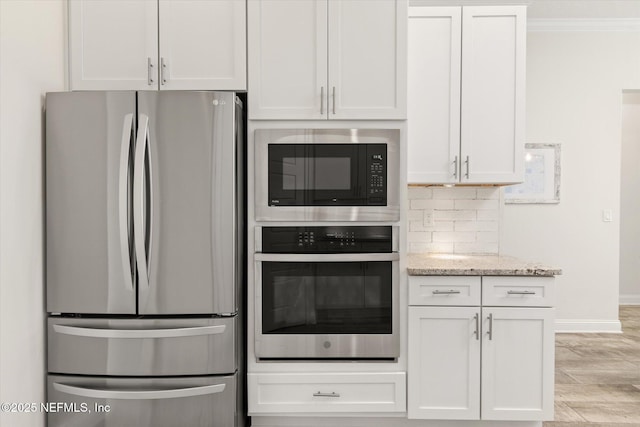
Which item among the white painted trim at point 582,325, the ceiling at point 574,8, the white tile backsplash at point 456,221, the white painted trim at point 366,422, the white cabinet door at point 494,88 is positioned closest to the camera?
the white painted trim at point 366,422

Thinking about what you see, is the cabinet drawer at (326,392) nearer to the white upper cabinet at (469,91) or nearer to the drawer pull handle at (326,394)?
the drawer pull handle at (326,394)

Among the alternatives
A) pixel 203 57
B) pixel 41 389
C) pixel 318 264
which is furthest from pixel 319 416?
pixel 203 57

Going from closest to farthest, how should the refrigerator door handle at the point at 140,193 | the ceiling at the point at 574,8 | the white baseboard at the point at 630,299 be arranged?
the refrigerator door handle at the point at 140,193, the ceiling at the point at 574,8, the white baseboard at the point at 630,299

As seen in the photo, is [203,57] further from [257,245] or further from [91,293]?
[91,293]

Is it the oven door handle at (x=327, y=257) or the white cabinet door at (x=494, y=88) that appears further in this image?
the white cabinet door at (x=494, y=88)

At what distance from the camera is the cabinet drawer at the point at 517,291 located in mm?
2393

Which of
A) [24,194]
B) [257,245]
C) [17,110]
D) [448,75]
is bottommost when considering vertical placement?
[257,245]

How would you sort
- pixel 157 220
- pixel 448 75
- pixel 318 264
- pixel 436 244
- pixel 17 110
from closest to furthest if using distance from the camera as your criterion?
pixel 17 110 < pixel 157 220 < pixel 318 264 < pixel 448 75 < pixel 436 244

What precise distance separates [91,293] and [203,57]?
51.0 inches

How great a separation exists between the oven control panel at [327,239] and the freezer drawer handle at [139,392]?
0.73 meters

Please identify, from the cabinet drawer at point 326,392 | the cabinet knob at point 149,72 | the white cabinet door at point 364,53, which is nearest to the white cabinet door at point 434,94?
the white cabinet door at point 364,53

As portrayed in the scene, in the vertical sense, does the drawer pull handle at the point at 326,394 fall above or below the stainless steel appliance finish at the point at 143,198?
below

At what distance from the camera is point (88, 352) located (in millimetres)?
2291

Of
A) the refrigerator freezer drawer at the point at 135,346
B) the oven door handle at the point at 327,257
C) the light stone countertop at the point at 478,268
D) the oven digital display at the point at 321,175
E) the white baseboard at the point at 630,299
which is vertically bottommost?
the white baseboard at the point at 630,299
